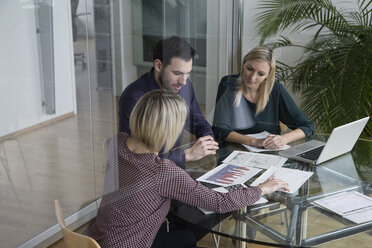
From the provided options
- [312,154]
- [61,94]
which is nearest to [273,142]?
[312,154]

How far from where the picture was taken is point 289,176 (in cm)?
213

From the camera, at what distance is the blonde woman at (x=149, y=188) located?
5.77ft

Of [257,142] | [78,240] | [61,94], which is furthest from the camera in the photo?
[257,142]

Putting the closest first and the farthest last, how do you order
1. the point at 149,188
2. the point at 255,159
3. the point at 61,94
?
the point at 149,188
the point at 255,159
the point at 61,94

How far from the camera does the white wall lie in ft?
7.02

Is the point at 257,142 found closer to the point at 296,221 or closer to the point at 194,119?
the point at 194,119

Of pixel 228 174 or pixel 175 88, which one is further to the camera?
pixel 175 88

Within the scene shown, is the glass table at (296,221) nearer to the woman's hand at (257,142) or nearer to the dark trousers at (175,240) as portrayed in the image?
the dark trousers at (175,240)

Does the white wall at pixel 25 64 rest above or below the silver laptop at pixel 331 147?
above

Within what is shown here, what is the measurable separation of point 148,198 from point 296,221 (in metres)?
0.56

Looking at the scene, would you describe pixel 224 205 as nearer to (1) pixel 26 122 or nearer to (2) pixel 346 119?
(1) pixel 26 122

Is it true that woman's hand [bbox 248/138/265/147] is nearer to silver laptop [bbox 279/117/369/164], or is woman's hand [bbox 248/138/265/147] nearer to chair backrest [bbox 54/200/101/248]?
silver laptop [bbox 279/117/369/164]

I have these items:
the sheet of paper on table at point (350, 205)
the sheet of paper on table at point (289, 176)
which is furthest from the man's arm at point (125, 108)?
the sheet of paper on table at point (350, 205)

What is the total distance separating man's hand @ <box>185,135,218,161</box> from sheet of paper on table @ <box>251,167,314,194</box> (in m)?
0.36
